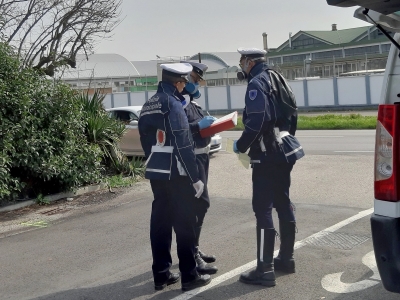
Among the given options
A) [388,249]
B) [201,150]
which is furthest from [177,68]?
[388,249]

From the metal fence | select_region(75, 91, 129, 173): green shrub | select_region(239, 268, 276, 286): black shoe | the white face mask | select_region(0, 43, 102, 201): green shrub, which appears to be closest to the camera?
select_region(239, 268, 276, 286): black shoe

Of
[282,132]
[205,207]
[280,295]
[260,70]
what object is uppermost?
[260,70]

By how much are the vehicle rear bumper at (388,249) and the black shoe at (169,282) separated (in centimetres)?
217

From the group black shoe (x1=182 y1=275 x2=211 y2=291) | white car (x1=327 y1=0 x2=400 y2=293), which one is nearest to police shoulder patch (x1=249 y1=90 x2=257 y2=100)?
white car (x1=327 y1=0 x2=400 y2=293)

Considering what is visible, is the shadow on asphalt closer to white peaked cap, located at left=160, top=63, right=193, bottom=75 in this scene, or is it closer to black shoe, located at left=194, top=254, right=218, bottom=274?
black shoe, located at left=194, top=254, right=218, bottom=274

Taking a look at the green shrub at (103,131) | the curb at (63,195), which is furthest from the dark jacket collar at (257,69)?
the green shrub at (103,131)

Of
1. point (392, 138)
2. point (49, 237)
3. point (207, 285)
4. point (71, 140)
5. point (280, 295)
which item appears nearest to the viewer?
point (392, 138)

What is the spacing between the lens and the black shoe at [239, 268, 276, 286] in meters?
5.18

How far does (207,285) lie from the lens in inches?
209

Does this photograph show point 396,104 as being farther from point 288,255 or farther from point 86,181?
point 86,181

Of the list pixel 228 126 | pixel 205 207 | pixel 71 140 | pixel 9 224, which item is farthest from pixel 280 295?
pixel 71 140

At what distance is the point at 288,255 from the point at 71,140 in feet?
18.6

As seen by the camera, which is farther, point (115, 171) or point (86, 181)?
point (115, 171)

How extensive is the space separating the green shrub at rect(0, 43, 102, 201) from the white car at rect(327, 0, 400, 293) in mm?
6327
